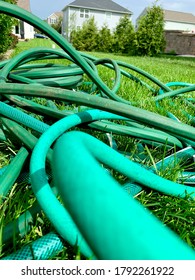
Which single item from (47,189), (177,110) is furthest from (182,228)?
(177,110)

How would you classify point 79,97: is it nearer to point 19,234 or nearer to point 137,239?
point 19,234

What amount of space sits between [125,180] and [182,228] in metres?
0.24

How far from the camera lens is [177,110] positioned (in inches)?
69.9

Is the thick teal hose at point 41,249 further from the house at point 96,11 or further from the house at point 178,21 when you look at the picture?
the house at point 178,21

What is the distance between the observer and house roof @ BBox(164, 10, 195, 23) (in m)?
44.8

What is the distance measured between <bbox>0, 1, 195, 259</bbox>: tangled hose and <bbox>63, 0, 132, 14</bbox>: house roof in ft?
139

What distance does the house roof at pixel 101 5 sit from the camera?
40.3 meters

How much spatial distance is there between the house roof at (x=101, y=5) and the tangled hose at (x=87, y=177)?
1667 inches

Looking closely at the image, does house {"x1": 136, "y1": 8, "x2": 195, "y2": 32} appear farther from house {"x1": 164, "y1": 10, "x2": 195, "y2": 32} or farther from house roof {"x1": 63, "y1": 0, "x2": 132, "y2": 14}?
house roof {"x1": 63, "y1": 0, "x2": 132, "y2": 14}

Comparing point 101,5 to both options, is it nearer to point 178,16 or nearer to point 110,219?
point 178,16

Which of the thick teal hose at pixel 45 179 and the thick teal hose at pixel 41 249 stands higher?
the thick teal hose at pixel 45 179

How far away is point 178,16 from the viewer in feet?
150

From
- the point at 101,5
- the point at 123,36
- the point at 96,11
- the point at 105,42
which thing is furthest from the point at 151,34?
the point at 101,5

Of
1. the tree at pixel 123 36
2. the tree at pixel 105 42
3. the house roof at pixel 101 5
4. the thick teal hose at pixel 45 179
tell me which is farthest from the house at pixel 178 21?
the thick teal hose at pixel 45 179
